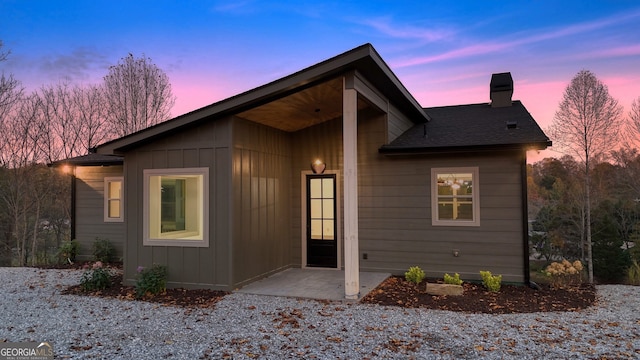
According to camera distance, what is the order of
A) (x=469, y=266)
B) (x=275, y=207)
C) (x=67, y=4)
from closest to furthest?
(x=469, y=266) → (x=275, y=207) → (x=67, y=4)

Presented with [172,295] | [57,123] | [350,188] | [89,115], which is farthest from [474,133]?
[57,123]

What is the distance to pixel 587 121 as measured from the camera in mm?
13656

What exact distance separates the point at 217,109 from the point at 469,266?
5272 mm

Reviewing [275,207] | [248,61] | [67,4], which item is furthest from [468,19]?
[67,4]

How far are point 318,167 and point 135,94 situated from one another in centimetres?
1153

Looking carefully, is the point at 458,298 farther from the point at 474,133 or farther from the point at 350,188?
the point at 474,133

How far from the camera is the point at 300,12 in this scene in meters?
11.0

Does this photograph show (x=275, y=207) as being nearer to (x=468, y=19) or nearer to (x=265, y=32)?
(x=265, y=32)

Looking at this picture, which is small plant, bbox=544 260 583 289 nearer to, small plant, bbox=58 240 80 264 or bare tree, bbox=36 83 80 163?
small plant, bbox=58 240 80 264

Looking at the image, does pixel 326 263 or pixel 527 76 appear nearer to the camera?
pixel 326 263

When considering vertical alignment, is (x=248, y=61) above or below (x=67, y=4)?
below

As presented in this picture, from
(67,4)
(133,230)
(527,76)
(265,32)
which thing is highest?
(67,4)

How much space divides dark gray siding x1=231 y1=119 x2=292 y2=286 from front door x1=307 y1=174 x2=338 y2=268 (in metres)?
0.45

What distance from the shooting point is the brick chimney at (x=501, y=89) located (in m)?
9.61
